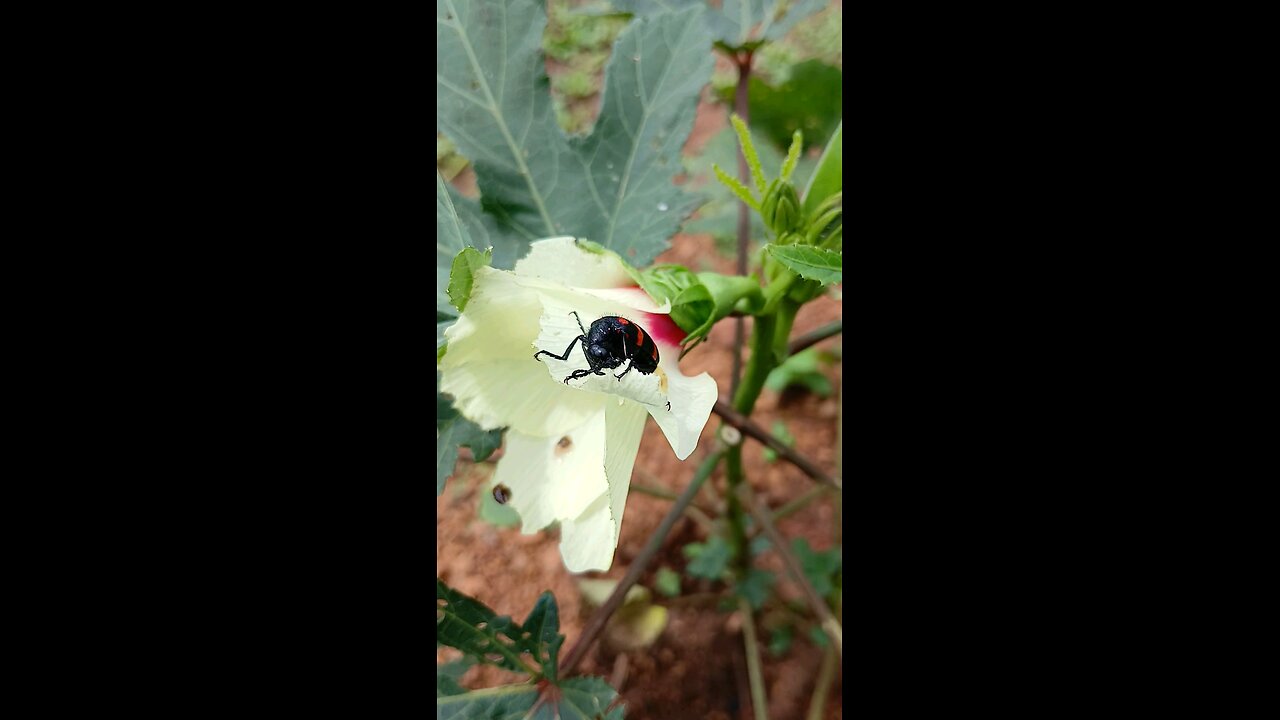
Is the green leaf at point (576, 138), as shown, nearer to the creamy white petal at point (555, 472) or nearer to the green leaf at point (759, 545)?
the creamy white petal at point (555, 472)

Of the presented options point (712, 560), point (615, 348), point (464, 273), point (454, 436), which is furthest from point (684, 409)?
point (712, 560)

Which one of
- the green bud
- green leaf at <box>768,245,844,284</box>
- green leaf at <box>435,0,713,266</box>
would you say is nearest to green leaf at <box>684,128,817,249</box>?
green leaf at <box>435,0,713,266</box>

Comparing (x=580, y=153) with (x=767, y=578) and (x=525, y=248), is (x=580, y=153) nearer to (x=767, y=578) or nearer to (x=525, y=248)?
(x=525, y=248)

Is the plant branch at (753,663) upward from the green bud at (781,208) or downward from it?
downward

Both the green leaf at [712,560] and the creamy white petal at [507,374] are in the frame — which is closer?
the creamy white petal at [507,374]

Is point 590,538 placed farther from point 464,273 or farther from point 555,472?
point 464,273

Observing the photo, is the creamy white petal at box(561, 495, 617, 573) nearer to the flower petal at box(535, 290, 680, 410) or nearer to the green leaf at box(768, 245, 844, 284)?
the flower petal at box(535, 290, 680, 410)

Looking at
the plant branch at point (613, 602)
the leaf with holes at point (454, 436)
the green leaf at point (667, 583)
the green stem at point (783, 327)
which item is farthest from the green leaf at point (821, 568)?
the leaf with holes at point (454, 436)

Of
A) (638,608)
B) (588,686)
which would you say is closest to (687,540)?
(638,608)
